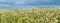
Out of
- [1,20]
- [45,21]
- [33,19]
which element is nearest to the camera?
[45,21]

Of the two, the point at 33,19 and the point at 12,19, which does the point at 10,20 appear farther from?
the point at 33,19

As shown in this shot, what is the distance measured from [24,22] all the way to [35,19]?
1.11 feet

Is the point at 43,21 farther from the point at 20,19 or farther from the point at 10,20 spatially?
the point at 10,20

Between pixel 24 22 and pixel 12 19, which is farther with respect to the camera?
pixel 12 19

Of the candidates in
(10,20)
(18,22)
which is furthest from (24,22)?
(10,20)

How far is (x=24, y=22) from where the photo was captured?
5484mm

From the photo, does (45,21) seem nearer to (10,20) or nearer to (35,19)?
(35,19)

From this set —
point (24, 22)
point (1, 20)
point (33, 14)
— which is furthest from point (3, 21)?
point (33, 14)

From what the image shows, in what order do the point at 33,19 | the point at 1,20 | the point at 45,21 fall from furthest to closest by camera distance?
the point at 1,20 → the point at 33,19 → the point at 45,21

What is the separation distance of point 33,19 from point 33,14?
749 mm

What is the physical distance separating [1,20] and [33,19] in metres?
1.00

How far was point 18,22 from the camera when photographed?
540cm

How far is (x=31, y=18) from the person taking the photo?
220 inches

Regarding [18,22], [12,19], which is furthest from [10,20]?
[18,22]
